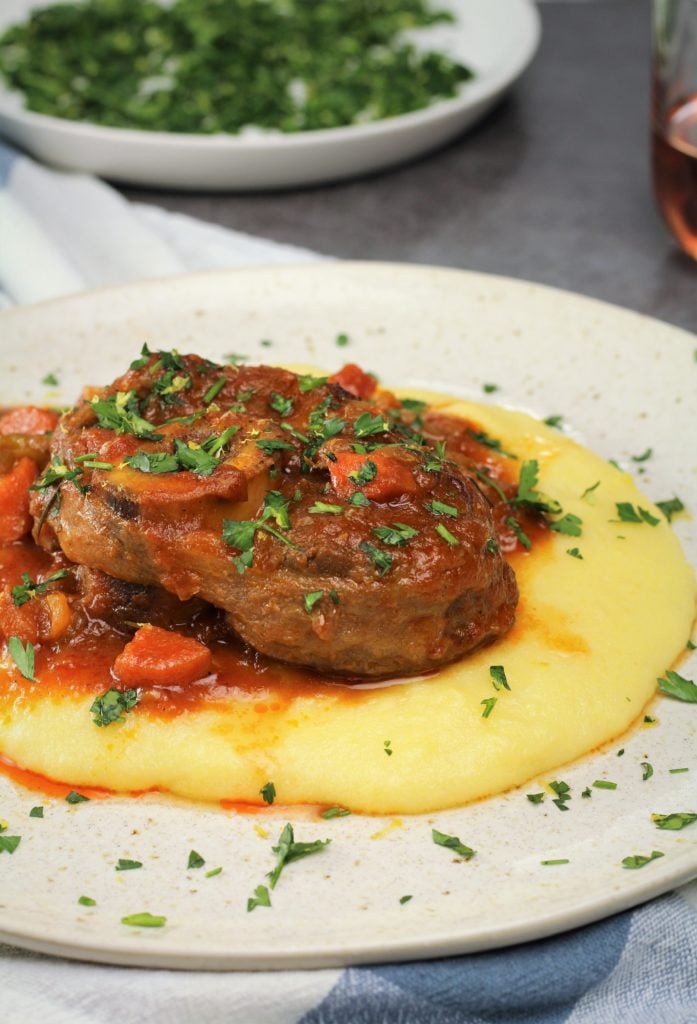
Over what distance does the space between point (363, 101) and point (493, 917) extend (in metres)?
9.37

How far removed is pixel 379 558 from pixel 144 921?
1.91 m

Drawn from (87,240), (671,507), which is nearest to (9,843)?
(671,507)

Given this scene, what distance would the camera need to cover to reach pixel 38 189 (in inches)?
469

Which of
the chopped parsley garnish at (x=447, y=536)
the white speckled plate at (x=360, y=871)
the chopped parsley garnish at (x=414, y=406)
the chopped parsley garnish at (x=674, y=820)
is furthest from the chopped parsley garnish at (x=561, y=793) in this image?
the chopped parsley garnish at (x=414, y=406)

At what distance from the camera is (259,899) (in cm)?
547

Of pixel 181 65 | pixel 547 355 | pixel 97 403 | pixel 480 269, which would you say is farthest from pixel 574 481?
pixel 181 65

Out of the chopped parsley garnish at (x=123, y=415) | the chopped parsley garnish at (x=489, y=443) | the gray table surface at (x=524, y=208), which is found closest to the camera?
the chopped parsley garnish at (x=123, y=415)

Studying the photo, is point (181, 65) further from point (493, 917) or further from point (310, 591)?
point (493, 917)

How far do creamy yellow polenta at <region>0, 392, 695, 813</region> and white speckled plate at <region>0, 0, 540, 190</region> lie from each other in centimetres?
638

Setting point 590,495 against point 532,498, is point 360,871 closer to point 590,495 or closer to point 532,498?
point 532,498

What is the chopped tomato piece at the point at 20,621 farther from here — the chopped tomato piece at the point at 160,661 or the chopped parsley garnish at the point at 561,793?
the chopped parsley garnish at the point at 561,793

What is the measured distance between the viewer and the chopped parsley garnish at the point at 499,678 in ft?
20.9

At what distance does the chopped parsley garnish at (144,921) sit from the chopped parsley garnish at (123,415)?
247cm

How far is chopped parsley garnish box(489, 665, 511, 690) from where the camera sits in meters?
6.36
